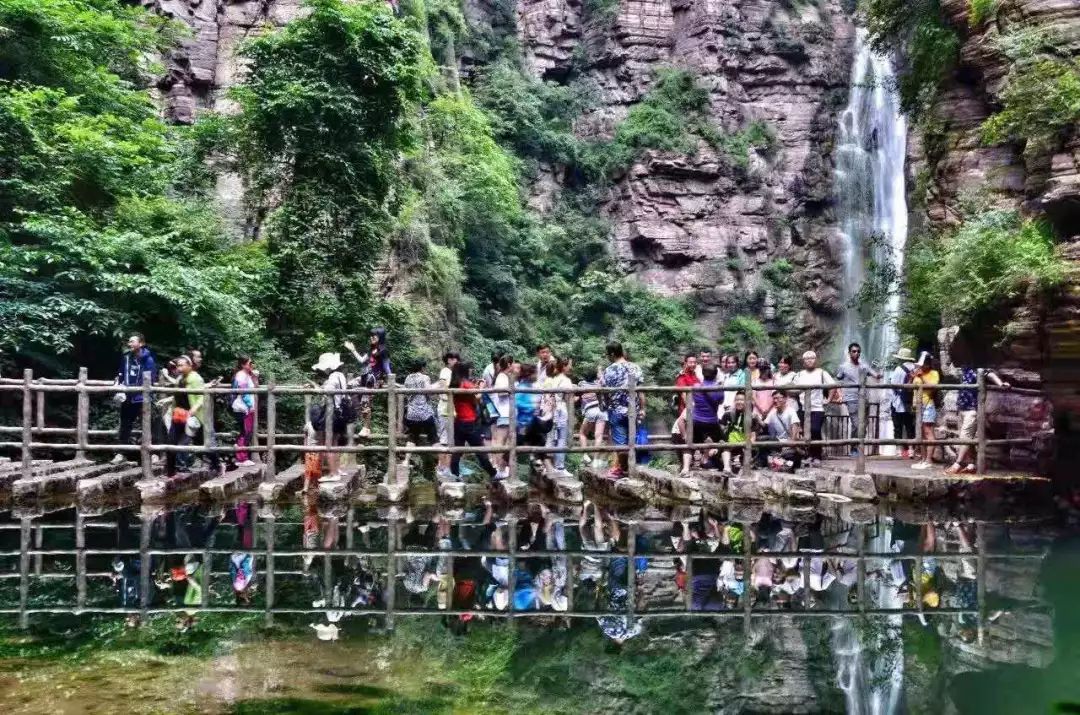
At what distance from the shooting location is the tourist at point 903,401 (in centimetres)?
1412

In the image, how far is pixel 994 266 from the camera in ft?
38.8

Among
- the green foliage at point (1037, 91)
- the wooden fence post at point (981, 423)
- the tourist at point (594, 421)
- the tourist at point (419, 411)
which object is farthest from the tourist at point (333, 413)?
the green foliage at point (1037, 91)

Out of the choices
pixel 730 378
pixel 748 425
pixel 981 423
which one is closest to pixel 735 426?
pixel 730 378

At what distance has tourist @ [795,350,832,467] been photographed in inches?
462

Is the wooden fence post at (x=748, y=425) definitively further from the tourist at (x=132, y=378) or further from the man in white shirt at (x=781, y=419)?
the tourist at (x=132, y=378)

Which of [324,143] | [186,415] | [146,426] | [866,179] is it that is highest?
[866,179]

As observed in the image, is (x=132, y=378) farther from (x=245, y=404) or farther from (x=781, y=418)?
(x=781, y=418)

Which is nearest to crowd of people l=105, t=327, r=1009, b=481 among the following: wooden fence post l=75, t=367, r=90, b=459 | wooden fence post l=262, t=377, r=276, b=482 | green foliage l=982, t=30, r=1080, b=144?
wooden fence post l=262, t=377, r=276, b=482

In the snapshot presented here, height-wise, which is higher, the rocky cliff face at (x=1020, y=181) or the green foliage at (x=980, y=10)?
the green foliage at (x=980, y=10)

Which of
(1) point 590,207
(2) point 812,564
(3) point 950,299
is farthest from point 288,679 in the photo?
(1) point 590,207

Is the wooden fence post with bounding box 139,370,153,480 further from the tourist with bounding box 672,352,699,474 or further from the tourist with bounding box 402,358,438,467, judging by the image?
the tourist with bounding box 672,352,699,474

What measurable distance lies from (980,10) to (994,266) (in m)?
5.13

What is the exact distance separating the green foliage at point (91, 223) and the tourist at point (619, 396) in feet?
19.1

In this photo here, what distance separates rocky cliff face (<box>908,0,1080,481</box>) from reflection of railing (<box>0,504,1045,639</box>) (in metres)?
2.01
